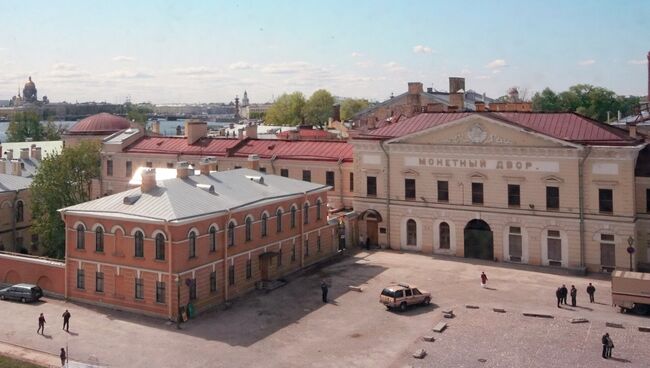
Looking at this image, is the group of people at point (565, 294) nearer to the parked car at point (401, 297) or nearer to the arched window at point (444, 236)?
the parked car at point (401, 297)

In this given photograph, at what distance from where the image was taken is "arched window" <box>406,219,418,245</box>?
4781 cm

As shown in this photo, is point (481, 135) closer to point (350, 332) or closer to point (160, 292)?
point (350, 332)

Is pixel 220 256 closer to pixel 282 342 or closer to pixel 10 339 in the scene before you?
pixel 282 342

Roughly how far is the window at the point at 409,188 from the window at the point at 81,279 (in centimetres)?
2364

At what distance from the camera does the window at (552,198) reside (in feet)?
140

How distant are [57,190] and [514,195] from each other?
33.5 metres

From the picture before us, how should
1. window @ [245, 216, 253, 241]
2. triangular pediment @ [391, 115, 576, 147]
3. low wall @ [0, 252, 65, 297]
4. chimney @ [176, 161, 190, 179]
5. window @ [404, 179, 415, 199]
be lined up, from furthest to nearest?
window @ [404, 179, 415, 199] < triangular pediment @ [391, 115, 576, 147] < chimney @ [176, 161, 190, 179] < window @ [245, 216, 253, 241] < low wall @ [0, 252, 65, 297]

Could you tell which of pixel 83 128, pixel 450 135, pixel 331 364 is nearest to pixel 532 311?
pixel 331 364

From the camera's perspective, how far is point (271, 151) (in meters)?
58.1

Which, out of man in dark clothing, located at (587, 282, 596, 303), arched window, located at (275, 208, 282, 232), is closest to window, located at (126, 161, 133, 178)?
arched window, located at (275, 208, 282, 232)

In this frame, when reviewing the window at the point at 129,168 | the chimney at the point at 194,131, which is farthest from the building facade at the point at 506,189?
the window at the point at 129,168

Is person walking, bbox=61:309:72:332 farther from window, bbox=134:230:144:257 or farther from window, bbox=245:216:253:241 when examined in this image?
window, bbox=245:216:253:241

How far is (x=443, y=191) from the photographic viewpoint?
1834 inches

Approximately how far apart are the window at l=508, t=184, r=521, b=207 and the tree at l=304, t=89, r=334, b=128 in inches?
3538
